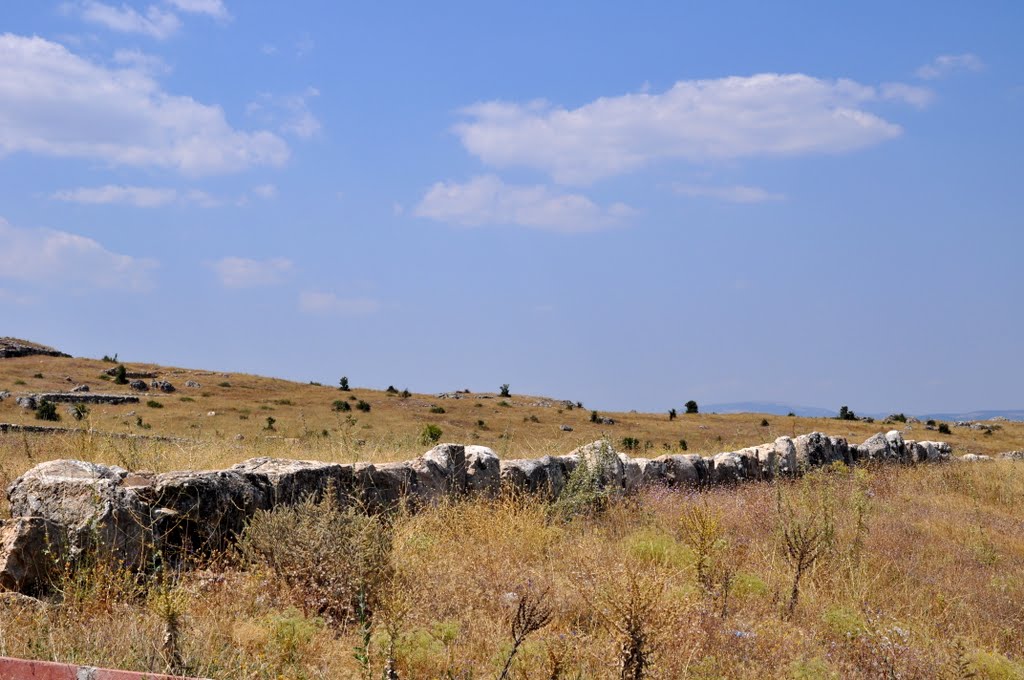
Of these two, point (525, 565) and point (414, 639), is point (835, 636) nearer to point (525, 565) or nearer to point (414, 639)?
point (525, 565)

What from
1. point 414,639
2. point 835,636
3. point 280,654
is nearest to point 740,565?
point 835,636

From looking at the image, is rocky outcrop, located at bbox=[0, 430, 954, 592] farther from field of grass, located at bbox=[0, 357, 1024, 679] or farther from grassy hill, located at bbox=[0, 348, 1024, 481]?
grassy hill, located at bbox=[0, 348, 1024, 481]

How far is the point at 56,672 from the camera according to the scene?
3.61 metres

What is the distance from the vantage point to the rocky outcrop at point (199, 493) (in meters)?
5.48

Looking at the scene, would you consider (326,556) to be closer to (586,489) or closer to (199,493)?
(199,493)

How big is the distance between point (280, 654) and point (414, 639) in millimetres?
802

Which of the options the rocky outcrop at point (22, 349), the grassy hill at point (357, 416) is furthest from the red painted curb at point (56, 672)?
the rocky outcrop at point (22, 349)

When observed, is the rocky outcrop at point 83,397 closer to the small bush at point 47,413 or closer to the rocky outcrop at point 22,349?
the small bush at point 47,413

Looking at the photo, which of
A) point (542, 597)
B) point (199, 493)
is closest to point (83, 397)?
point (199, 493)

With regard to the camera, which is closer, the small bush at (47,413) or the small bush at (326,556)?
the small bush at (326,556)

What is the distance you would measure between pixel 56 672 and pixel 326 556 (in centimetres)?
255

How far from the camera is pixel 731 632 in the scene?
5.59 meters

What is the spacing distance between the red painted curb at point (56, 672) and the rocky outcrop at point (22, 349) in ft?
176

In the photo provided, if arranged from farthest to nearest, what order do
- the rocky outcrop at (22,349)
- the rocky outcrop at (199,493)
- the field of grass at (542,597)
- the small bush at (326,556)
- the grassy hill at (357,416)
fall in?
1. the rocky outcrop at (22,349)
2. the grassy hill at (357,416)
3. the small bush at (326,556)
4. the rocky outcrop at (199,493)
5. the field of grass at (542,597)
